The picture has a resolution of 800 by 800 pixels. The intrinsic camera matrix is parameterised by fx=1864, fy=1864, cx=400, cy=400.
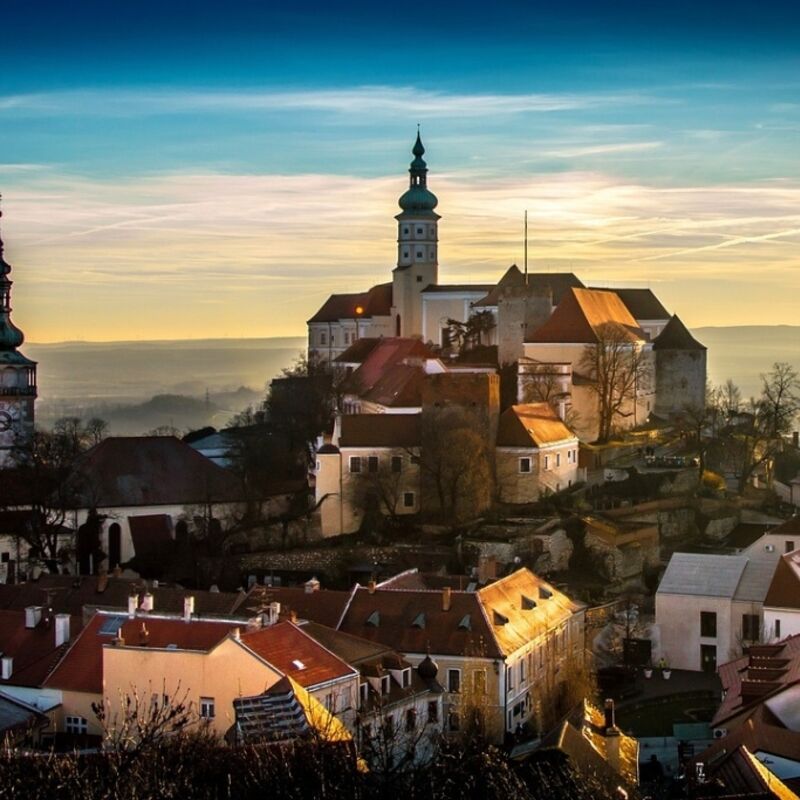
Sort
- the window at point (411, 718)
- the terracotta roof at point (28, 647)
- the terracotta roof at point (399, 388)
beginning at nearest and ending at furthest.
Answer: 1. the window at point (411, 718)
2. the terracotta roof at point (28, 647)
3. the terracotta roof at point (399, 388)

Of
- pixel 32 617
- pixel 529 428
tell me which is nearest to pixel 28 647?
pixel 32 617

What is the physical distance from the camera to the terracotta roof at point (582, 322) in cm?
6544

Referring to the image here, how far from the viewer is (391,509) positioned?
55.4m

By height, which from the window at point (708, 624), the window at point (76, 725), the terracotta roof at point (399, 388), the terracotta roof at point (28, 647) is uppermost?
the terracotta roof at point (399, 388)

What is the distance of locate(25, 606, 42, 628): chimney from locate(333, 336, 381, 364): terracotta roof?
3253 cm

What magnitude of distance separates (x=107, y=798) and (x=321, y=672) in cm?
1160

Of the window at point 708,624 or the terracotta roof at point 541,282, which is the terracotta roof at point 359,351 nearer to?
the terracotta roof at point 541,282

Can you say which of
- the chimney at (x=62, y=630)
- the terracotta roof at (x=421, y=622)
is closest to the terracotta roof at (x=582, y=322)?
the terracotta roof at (x=421, y=622)

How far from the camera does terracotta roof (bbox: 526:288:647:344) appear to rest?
215 ft

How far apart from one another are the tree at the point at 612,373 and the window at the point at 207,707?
3085 cm

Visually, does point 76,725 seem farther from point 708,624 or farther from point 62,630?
point 708,624

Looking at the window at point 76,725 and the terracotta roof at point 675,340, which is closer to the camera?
the window at point 76,725

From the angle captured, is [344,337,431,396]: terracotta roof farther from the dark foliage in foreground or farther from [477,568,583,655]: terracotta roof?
the dark foliage in foreground

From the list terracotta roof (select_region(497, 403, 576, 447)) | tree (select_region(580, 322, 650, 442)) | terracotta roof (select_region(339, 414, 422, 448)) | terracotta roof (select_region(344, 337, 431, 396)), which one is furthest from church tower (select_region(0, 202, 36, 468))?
tree (select_region(580, 322, 650, 442))
